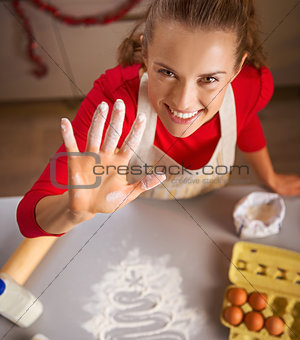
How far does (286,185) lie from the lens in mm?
702

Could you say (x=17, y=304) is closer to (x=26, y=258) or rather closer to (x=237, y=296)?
(x=26, y=258)

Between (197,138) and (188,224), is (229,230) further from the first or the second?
(197,138)

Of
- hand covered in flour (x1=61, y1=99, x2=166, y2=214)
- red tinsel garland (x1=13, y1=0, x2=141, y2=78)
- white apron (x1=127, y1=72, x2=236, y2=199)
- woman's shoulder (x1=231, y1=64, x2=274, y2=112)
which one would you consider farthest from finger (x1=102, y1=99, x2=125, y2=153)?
red tinsel garland (x1=13, y1=0, x2=141, y2=78)

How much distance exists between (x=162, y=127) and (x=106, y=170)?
144 millimetres

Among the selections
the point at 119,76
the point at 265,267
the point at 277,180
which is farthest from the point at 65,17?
the point at 265,267

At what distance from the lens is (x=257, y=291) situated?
564mm

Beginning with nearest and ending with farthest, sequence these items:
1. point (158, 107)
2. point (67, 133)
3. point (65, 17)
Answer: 1. point (67, 133)
2. point (158, 107)
3. point (65, 17)

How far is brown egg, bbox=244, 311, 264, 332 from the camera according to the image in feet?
1.74

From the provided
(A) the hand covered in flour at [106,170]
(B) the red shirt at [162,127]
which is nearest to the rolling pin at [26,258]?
(B) the red shirt at [162,127]

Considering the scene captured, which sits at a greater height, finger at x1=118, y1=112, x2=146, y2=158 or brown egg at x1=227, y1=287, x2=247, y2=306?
finger at x1=118, y1=112, x2=146, y2=158

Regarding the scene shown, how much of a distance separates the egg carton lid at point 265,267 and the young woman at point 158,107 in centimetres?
17

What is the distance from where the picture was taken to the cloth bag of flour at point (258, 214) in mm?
629

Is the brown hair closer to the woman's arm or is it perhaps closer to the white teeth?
the white teeth

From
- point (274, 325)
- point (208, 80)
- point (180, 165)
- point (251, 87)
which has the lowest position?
point (274, 325)
